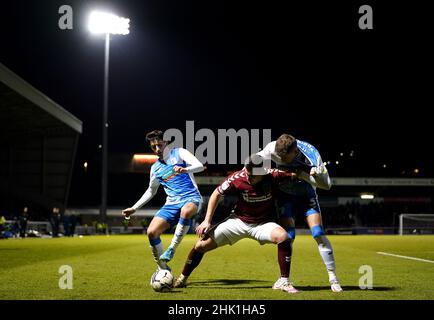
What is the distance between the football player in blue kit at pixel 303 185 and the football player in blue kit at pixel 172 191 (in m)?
1.40

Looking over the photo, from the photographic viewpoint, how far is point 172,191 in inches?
354

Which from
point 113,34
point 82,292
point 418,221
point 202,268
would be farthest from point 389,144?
point 82,292

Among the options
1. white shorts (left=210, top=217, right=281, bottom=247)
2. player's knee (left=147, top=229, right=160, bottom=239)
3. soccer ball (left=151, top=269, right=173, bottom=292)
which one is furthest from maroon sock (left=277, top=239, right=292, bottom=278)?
player's knee (left=147, top=229, right=160, bottom=239)

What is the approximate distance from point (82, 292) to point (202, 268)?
14.3ft

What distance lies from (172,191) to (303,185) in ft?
7.01

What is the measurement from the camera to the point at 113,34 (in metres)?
41.9

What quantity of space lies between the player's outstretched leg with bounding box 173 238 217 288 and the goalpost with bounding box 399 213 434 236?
36740mm

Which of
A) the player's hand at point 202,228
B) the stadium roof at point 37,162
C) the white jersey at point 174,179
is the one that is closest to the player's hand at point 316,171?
the player's hand at point 202,228

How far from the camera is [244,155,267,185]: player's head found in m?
7.56

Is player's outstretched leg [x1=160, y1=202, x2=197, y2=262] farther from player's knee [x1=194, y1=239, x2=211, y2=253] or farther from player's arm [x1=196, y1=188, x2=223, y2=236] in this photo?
player's arm [x1=196, y1=188, x2=223, y2=236]

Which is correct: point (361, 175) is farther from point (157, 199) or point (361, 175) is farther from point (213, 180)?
point (157, 199)

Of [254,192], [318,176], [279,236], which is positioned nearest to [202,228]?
[254,192]

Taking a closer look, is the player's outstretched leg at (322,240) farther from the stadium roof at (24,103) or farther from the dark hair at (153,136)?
the stadium roof at (24,103)

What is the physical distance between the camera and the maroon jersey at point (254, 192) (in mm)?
7648
